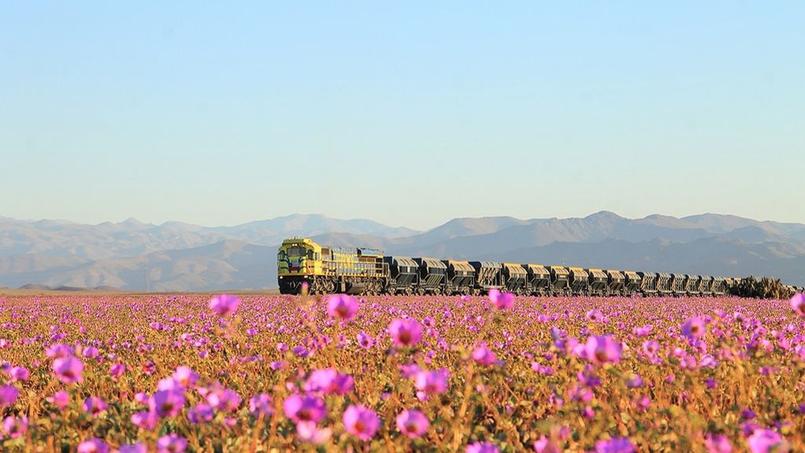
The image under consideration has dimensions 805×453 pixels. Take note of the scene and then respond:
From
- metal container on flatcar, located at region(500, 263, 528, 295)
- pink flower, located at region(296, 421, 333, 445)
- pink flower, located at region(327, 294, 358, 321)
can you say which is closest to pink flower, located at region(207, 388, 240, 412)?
pink flower, located at region(327, 294, 358, 321)

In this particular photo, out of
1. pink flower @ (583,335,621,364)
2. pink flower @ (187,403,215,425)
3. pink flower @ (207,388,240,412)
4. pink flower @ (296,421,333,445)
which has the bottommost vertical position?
pink flower @ (187,403,215,425)

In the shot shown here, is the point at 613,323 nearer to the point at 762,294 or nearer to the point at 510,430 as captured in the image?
the point at 510,430

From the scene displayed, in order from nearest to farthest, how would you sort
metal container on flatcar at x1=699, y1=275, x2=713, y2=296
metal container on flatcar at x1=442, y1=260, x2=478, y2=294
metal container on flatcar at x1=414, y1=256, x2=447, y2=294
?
metal container on flatcar at x1=414, y1=256, x2=447, y2=294 < metal container on flatcar at x1=442, y1=260, x2=478, y2=294 < metal container on flatcar at x1=699, y1=275, x2=713, y2=296

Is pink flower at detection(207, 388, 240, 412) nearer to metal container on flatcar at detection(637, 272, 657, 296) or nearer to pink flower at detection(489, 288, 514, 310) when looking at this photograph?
pink flower at detection(489, 288, 514, 310)

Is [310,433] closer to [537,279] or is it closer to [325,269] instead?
[325,269]

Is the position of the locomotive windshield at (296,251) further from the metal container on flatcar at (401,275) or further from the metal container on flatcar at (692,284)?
the metal container on flatcar at (692,284)

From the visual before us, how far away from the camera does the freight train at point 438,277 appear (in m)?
49.3

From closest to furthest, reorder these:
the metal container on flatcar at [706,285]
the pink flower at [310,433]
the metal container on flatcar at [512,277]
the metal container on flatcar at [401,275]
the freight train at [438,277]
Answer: the pink flower at [310,433]
the freight train at [438,277]
the metal container on flatcar at [401,275]
the metal container on flatcar at [512,277]
the metal container on flatcar at [706,285]

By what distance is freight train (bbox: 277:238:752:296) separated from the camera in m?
49.3

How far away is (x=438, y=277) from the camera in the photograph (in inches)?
2375

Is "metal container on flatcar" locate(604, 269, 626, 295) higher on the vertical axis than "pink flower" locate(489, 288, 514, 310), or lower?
lower

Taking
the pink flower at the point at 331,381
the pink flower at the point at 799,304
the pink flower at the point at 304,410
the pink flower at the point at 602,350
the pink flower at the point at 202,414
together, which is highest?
the pink flower at the point at 799,304

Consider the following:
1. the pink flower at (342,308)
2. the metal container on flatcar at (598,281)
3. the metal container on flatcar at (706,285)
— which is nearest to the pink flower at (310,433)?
the pink flower at (342,308)

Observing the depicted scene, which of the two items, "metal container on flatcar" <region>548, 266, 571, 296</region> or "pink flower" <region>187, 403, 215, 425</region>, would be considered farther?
"metal container on flatcar" <region>548, 266, 571, 296</region>
